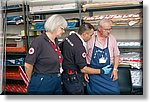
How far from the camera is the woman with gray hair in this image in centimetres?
182

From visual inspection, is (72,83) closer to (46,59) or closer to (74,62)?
(74,62)

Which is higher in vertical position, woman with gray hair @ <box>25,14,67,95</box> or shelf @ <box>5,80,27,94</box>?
woman with gray hair @ <box>25,14,67,95</box>

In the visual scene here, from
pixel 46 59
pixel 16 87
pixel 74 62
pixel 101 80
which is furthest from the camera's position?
pixel 16 87

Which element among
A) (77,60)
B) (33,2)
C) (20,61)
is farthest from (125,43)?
(20,61)

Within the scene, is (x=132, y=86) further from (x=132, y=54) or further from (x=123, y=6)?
(x=123, y=6)

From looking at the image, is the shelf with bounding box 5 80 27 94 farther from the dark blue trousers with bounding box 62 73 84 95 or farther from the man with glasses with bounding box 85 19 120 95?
the man with glasses with bounding box 85 19 120 95

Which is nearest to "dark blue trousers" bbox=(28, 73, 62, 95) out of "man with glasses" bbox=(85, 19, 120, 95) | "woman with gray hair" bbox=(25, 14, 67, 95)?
"woman with gray hair" bbox=(25, 14, 67, 95)

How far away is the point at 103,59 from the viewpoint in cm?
208

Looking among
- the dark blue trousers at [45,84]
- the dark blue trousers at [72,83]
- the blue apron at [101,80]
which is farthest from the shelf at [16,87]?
the blue apron at [101,80]

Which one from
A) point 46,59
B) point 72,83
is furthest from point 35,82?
point 72,83

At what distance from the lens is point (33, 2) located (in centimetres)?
240

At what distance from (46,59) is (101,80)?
0.62m

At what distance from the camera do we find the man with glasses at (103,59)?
6.83 ft

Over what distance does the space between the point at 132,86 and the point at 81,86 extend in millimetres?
490
